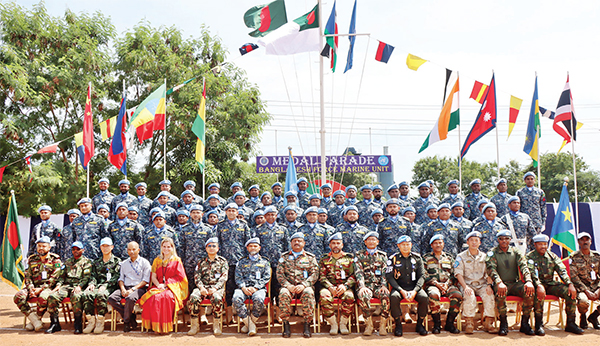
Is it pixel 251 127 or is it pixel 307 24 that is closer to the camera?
pixel 307 24

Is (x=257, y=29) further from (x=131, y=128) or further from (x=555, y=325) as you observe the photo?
(x=555, y=325)

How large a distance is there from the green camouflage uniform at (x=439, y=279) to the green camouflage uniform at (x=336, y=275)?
1069mm

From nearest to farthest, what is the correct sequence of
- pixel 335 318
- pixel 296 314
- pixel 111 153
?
pixel 335 318, pixel 296 314, pixel 111 153

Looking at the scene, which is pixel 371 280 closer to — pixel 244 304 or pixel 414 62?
pixel 244 304

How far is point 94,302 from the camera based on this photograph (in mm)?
→ 6797

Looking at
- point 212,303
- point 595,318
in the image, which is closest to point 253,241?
point 212,303

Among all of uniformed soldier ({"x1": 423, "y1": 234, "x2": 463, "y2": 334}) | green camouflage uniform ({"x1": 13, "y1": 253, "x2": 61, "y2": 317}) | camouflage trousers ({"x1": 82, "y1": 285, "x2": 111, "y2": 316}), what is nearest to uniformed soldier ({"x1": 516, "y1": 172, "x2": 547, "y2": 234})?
uniformed soldier ({"x1": 423, "y1": 234, "x2": 463, "y2": 334})

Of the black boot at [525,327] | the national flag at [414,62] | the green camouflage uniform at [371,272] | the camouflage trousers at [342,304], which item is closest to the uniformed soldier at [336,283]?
the camouflage trousers at [342,304]

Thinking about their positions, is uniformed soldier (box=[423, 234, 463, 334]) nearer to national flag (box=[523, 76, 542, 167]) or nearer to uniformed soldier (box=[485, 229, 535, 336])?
uniformed soldier (box=[485, 229, 535, 336])

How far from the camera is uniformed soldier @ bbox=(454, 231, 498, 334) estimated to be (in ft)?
21.2

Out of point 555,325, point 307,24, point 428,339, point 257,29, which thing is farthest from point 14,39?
point 555,325

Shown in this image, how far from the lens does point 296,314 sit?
7602mm

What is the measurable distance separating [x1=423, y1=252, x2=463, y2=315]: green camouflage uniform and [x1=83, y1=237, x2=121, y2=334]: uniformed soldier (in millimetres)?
4594

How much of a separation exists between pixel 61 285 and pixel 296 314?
11.9ft
